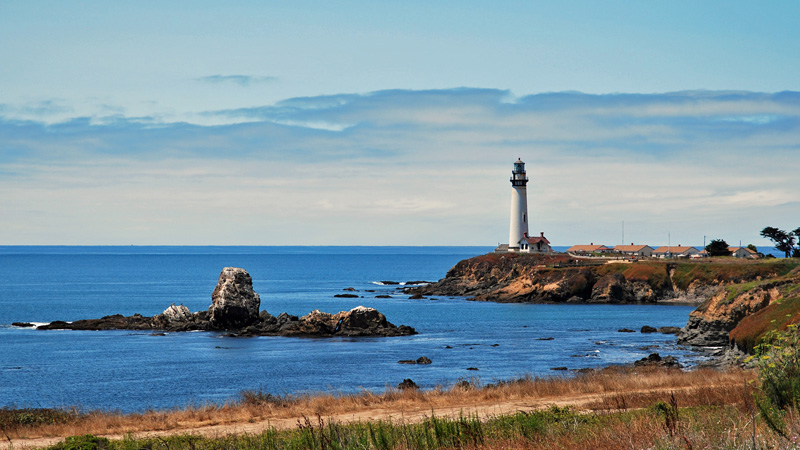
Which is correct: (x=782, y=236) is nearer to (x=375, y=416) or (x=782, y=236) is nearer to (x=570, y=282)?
(x=570, y=282)

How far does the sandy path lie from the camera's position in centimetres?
2153

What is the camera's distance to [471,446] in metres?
13.6

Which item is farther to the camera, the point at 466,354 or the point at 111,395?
the point at 466,354

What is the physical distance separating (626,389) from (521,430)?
43.6ft

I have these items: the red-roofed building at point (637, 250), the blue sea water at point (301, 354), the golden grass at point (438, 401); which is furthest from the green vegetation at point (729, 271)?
the golden grass at point (438, 401)

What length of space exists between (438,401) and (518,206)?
336 feet

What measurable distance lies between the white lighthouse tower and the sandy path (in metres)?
100

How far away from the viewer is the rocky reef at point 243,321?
70312 mm

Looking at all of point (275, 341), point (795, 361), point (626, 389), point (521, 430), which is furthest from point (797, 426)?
point (275, 341)

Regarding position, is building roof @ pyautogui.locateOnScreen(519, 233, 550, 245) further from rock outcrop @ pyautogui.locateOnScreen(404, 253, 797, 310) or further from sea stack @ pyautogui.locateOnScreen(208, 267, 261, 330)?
sea stack @ pyautogui.locateOnScreen(208, 267, 261, 330)

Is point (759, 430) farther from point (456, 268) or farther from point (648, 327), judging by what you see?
point (456, 268)

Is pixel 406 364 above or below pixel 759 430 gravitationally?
below

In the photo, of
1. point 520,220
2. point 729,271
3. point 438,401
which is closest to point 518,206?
point 520,220

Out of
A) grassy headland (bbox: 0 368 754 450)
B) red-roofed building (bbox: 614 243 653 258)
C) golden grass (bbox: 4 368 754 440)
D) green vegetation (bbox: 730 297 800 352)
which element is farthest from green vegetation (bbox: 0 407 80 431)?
red-roofed building (bbox: 614 243 653 258)
